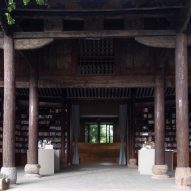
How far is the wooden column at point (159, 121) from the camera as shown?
12312mm

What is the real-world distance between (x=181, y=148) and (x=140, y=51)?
427 centimetres

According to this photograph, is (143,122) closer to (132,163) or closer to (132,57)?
(132,163)

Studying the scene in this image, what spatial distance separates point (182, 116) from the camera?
9609 mm

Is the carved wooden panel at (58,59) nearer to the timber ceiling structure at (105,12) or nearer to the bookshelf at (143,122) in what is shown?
the timber ceiling structure at (105,12)

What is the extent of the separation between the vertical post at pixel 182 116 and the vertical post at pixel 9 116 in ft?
11.9

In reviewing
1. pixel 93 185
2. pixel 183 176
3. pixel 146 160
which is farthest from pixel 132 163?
pixel 183 176

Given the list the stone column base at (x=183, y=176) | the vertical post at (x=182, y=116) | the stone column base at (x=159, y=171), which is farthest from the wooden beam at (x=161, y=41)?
the stone column base at (x=159, y=171)

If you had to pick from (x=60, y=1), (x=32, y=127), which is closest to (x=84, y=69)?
(x=32, y=127)

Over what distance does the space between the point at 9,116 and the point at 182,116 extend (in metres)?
3.84

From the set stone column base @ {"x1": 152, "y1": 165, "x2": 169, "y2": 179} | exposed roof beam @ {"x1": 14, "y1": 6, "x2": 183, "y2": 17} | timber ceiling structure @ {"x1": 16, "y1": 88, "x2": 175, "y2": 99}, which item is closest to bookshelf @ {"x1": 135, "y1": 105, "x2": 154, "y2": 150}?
timber ceiling structure @ {"x1": 16, "y1": 88, "x2": 175, "y2": 99}

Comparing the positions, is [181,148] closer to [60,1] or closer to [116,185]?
[116,185]

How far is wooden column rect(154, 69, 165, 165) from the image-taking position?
40.4ft

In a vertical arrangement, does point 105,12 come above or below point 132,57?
above

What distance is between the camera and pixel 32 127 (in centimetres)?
1260
